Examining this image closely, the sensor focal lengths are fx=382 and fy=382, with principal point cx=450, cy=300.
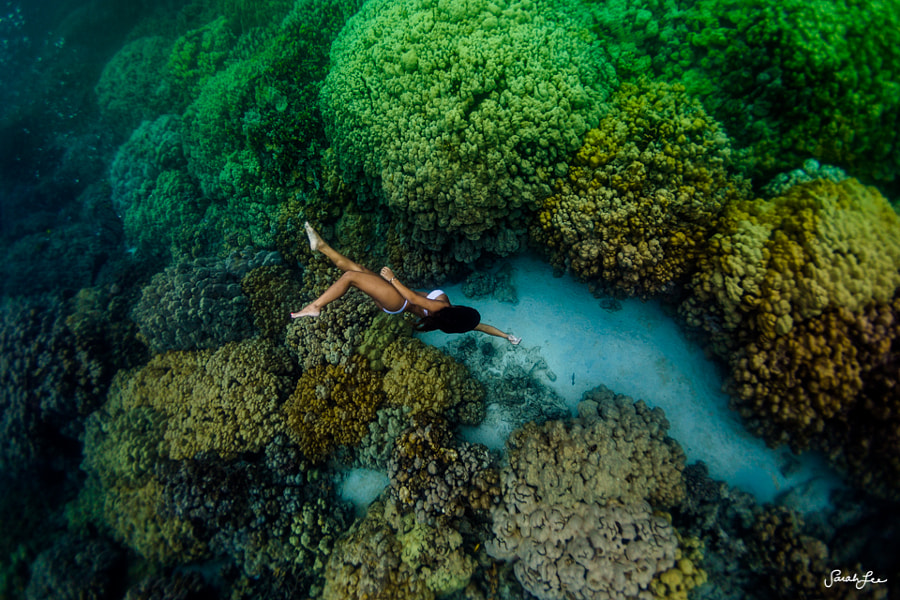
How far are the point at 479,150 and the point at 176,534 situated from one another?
7688mm

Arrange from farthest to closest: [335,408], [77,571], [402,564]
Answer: [77,571], [335,408], [402,564]

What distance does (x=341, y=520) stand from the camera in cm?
608

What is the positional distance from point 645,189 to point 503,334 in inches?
104

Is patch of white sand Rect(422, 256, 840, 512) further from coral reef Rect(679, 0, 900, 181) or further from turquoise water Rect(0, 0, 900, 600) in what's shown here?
coral reef Rect(679, 0, 900, 181)

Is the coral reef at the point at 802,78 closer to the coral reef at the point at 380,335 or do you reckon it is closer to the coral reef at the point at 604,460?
the coral reef at the point at 604,460

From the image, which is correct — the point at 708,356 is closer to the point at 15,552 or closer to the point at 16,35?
the point at 15,552

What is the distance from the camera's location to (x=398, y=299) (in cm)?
520

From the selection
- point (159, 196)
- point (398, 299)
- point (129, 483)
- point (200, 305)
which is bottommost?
point (129, 483)

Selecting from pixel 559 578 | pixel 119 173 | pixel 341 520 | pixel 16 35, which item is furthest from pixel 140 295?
pixel 16 35

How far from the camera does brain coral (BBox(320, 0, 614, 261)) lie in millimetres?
4977

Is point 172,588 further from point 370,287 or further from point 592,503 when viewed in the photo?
point 592,503

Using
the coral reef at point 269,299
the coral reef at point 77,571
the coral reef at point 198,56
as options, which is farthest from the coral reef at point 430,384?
the coral reef at point 198,56


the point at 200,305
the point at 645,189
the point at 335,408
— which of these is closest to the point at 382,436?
the point at 335,408
